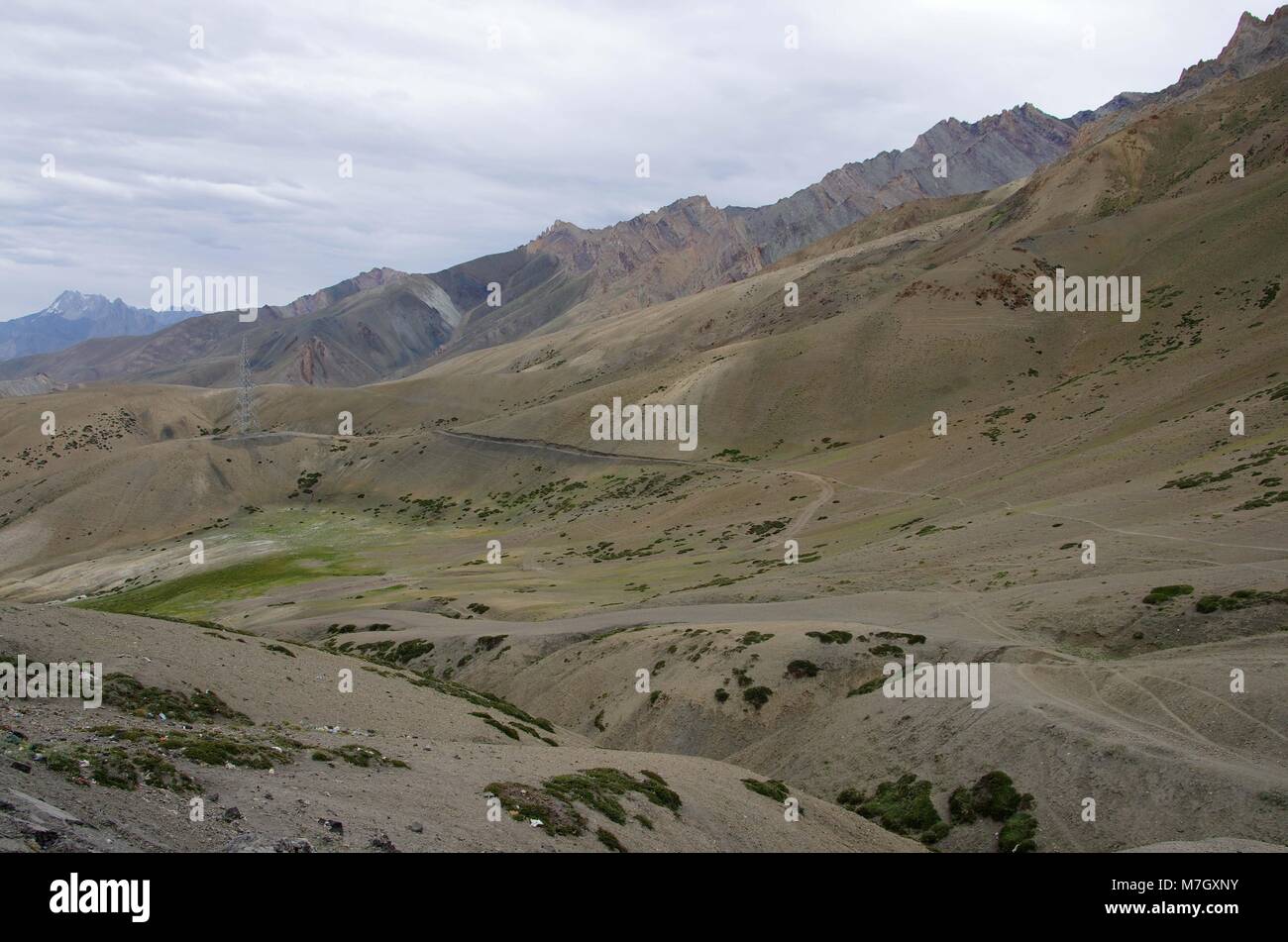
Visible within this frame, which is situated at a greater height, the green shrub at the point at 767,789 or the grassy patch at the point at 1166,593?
the grassy patch at the point at 1166,593

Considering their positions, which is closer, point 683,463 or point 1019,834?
point 1019,834

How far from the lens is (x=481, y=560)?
9819 cm

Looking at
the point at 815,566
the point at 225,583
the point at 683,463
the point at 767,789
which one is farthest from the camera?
the point at 683,463

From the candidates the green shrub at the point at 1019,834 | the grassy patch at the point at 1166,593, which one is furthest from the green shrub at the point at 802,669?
the grassy patch at the point at 1166,593

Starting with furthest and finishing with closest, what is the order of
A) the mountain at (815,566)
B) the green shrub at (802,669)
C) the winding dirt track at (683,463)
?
the winding dirt track at (683,463)
the green shrub at (802,669)
the mountain at (815,566)

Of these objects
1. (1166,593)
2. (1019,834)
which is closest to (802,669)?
(1019,834)

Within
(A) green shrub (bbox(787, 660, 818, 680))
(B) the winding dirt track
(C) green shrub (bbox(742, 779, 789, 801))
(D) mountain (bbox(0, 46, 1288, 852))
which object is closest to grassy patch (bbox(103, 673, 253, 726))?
(D) mountain (bbox(0, 46, 1288, 852))

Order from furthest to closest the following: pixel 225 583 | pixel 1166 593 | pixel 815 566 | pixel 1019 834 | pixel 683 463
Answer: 1. pixel 683 463
2. pixel 225 583
3. pixel 815 566
4. pixel 1166 593
5. pixel 1019 834

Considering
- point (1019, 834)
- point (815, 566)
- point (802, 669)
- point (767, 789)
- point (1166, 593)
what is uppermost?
point (1166, 593)

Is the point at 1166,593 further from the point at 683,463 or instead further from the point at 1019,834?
the point at 683,463

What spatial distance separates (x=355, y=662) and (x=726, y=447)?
91161 mm

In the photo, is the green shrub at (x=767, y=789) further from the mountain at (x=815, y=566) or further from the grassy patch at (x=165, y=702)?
the grassy patch at (x=165, y=702)
